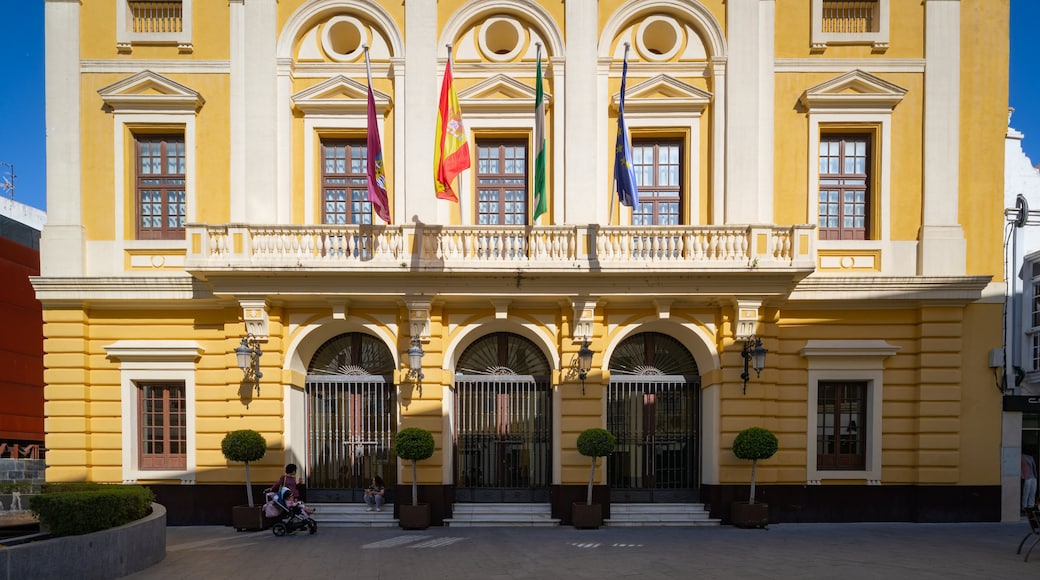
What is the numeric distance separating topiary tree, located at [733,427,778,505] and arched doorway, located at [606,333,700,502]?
1755 mm

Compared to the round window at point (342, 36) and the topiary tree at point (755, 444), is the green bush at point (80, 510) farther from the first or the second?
the topiary tree at point (755, 444)

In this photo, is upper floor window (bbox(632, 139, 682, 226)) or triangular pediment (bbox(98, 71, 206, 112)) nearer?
triangular pediment (bbox(98, 71, 206, 112))

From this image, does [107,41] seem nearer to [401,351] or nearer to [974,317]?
[401,351]

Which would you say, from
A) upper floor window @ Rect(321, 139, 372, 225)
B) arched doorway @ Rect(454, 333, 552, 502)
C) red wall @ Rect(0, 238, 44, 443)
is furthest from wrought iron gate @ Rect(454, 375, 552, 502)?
red wall @ Rect(0, 238, 44, 443)

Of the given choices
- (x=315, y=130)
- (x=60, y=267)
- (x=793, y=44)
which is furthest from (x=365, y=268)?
(x=793, y=44)

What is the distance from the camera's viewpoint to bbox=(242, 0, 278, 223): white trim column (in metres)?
15.2

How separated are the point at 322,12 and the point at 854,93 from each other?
12.5 m

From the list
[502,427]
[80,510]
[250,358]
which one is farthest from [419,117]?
[80,510]

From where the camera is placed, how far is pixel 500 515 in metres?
15.1

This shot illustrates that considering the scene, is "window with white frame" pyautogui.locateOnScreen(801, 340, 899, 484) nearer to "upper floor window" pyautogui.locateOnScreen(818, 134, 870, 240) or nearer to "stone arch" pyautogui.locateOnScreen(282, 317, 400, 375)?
"upper floor window" pyautogui.locateOnScreen(818, 134, 870, 240)

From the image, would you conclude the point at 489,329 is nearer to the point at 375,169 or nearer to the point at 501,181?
the point at 501,181

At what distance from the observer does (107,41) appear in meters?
15.6

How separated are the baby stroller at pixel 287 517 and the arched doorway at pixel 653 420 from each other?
6857 mm

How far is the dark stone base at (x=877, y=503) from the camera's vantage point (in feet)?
49.8
